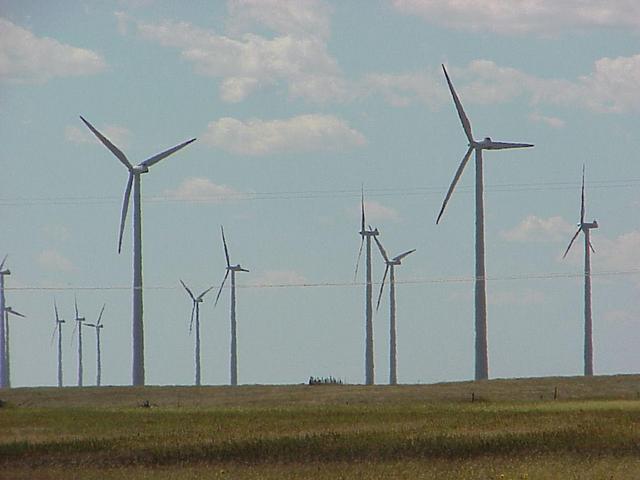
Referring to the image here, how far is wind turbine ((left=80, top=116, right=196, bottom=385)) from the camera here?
390 feet

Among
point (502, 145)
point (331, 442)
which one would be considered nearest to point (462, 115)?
point (502, 145)

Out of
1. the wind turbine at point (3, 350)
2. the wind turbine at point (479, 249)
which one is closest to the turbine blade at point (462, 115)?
the wind turbine at point (479, 249)

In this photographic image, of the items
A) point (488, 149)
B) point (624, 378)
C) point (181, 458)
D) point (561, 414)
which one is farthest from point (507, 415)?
point (488, 149)

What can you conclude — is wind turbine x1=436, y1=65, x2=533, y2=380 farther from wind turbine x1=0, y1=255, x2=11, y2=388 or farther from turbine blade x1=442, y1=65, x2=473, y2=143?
wind turbine x1=0, y1=255, x2=11, y2=388

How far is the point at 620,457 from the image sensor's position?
51.2 metres

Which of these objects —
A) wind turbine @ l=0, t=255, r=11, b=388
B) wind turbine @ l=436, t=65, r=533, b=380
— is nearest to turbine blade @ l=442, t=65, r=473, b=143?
wind turbine @ l=436, t=65, r=533, b=380

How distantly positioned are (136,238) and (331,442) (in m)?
65.2

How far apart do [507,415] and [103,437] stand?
18.4 meters

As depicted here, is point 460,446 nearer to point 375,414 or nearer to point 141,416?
point 375,414

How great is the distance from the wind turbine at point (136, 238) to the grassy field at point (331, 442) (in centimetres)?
3069

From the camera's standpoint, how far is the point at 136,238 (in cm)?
11888

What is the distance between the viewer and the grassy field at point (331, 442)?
156ft

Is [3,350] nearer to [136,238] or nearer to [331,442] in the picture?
[136,238]

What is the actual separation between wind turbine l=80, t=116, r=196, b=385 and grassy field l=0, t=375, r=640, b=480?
101ft
